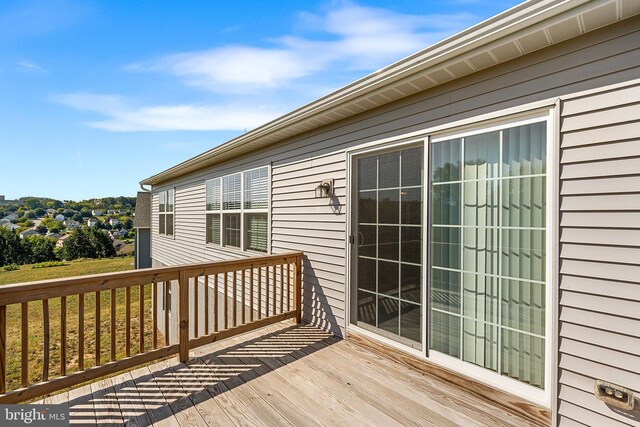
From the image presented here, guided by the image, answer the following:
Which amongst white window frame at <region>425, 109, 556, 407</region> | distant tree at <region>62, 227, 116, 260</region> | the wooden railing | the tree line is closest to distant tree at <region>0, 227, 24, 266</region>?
the tree line

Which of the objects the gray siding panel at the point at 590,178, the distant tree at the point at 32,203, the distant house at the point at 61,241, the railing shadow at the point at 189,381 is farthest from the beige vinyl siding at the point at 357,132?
the distant tree at the point at 32,203

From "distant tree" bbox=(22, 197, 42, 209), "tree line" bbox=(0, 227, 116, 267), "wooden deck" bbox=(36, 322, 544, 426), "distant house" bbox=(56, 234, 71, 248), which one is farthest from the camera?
"distant tree" bbox=(22, 197, 42, 209)

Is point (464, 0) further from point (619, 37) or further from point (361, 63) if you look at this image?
point (361, 63)

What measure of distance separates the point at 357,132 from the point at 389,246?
4.31 feet

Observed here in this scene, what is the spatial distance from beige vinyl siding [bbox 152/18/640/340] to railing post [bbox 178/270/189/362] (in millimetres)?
1572

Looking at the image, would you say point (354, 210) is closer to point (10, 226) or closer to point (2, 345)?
point (2, 345)

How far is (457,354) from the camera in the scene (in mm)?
2494

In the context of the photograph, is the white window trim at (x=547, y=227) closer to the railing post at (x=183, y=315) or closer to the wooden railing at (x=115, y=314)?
the wooden railing at (x=115, y=314)

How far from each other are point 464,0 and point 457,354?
326 centimetres

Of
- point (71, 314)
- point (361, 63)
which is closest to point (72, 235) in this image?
point (71, 314)

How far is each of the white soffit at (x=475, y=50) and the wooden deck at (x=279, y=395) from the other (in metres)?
2.52

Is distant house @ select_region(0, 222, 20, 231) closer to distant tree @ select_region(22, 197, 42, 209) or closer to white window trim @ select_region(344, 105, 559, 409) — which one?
distant tree @ select_region(22, 197, 42, 209)

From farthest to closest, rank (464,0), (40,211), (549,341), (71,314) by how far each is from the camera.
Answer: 1. (40,211)
2. (71,314)
3. (464,0)
4. (549,341)

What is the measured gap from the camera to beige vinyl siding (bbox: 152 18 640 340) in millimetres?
1827
